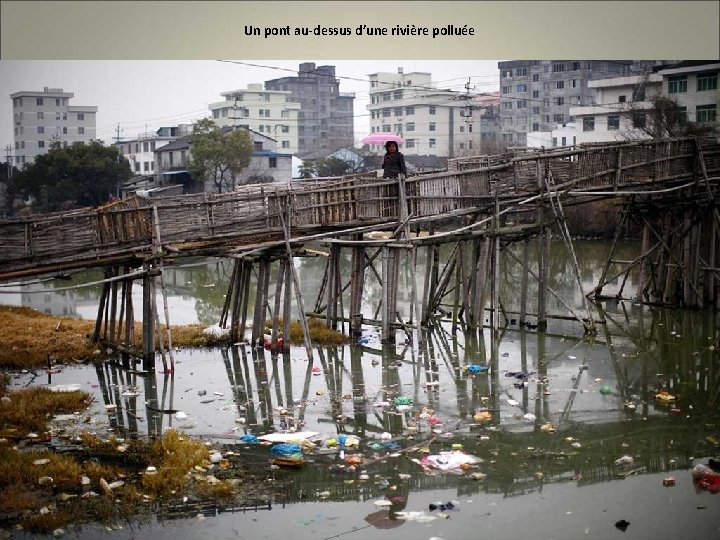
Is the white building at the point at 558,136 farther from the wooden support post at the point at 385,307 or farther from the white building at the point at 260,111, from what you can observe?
the wooden support post at the point at 385,307

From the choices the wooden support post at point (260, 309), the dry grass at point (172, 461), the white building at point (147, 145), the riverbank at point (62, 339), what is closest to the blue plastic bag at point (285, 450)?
the dry grass at point (172, 461)

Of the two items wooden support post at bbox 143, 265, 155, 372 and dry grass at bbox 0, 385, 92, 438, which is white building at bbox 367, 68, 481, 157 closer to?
wooden support post at bbox 143, 265, 155, 372

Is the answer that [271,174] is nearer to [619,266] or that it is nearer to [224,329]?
[619,266]

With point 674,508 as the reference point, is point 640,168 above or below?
above

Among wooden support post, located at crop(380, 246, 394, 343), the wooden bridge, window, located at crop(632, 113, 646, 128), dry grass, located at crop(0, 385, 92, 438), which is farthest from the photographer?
window, located at crop(632, 113, 646, 128)

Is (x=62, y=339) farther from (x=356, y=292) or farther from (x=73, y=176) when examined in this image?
(x=73, y=176)

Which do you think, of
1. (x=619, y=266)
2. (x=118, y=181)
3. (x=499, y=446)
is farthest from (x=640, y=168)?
(x=118, y=181)

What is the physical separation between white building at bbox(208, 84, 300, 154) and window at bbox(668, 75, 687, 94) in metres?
20.4

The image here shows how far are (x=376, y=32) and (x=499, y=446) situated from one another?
16.0 feet

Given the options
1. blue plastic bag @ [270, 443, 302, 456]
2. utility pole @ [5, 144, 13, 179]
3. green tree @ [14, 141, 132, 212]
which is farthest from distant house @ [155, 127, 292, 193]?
blue plastic bag @ [270, 443, 302, 456]

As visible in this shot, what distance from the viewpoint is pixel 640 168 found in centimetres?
1401

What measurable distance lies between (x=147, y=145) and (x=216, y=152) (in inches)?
291

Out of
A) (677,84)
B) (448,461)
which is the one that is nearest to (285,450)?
(448,461)

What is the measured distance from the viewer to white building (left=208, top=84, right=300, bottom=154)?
1596 inches
